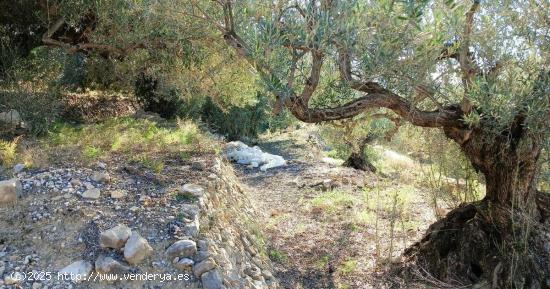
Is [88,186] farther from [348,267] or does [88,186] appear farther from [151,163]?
[348,267]

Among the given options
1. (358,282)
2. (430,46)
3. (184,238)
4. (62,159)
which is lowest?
(358,282)

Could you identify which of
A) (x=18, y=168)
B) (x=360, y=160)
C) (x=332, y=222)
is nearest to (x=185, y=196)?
(x=18, y=168)

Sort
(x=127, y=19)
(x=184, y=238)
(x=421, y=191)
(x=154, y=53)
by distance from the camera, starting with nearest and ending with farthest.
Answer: (x=184, y=238)
(x=127, y=19)
(x=154, y=53)
(x=421, y=191)

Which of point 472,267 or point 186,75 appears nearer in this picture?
point 472,267

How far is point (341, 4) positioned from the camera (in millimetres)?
3822

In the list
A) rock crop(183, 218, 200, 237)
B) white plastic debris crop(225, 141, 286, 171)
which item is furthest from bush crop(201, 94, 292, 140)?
rock crop(183, 218, 200, 237)

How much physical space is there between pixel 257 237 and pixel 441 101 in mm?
2829

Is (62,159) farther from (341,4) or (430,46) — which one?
(430,46)

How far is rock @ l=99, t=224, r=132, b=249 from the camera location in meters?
3.78

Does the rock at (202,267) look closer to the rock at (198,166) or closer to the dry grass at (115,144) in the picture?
the dry grass at (115,144)

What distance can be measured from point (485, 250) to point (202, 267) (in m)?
3.27

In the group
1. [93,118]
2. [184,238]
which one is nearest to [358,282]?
[184,238]

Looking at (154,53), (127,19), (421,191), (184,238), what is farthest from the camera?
(421,191)

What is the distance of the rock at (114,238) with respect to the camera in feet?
12.4
